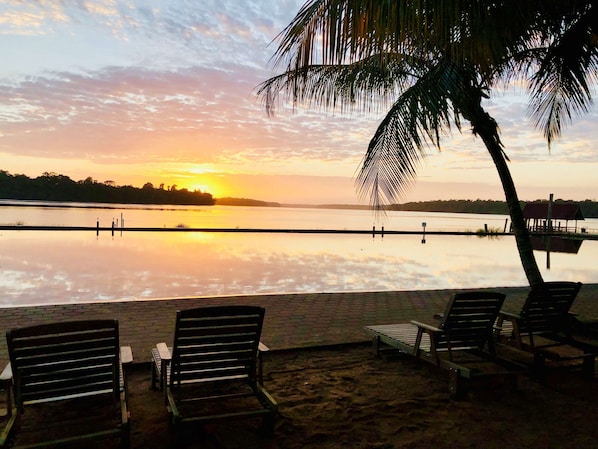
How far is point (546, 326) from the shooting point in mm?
4395

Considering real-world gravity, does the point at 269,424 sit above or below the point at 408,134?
below

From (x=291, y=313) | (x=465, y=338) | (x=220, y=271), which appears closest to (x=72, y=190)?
(x=220, y=271)

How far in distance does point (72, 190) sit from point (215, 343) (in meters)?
92.5

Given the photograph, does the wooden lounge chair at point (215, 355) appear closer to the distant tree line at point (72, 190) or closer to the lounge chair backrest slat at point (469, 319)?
the lounge chair backrest slat at point (469, 319)

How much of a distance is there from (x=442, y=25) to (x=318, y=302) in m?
5.29

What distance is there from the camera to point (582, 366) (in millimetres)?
4332

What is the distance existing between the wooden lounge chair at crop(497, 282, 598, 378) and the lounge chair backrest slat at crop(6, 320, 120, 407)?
3581 millimetres

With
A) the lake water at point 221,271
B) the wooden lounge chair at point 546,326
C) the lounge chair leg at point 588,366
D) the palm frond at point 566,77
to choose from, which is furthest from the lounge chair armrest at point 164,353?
the lake water at point 221,271

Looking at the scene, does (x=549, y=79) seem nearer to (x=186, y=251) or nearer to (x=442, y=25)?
(x=442, y=25)

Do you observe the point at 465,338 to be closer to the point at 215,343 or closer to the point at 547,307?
the point at 547,307

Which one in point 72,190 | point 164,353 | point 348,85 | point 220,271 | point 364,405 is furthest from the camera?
point 72,190

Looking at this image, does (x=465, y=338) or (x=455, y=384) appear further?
(x=465, y=338)

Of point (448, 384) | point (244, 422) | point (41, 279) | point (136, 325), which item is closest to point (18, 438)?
point (244, 422)

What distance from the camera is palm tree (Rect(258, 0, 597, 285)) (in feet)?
9.36
